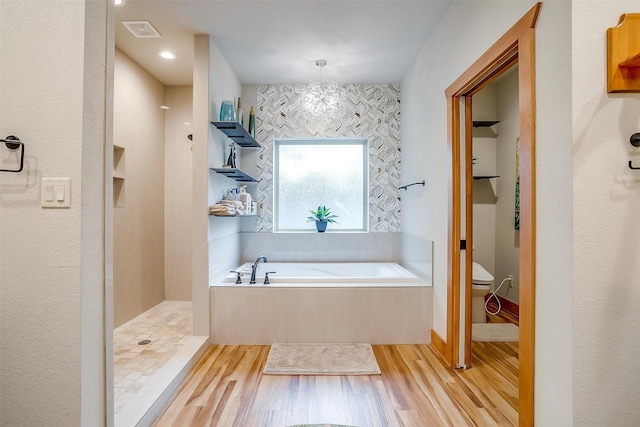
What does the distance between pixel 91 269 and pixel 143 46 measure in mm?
2547

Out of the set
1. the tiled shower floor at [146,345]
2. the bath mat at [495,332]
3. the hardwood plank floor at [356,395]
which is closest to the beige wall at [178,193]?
the tiled shower floor at [146,345]

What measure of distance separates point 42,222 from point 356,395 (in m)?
1.88

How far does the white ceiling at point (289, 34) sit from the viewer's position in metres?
2.46

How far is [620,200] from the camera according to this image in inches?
48.4

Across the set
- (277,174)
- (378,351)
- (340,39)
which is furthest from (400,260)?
(340,39)

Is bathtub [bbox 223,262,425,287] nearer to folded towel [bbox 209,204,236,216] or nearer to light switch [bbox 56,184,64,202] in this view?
folded towel [bbox 209,204,236,216]

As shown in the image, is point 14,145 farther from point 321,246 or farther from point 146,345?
point 321,246

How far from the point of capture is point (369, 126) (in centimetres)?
400

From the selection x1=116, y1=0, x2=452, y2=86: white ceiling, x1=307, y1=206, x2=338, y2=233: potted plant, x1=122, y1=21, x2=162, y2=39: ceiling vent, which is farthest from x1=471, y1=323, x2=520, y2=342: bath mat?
x1=122, y1=21, x2=162, y2=39: ceiling vent

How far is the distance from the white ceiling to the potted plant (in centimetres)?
155

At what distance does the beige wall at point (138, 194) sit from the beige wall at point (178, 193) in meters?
0.07

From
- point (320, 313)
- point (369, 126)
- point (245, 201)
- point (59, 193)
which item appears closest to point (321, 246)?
point (245, 201)

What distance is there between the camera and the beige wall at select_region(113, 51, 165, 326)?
3.13 metres

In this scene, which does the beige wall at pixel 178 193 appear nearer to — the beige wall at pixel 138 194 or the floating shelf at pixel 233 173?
the beige wall at pixel 138 194
